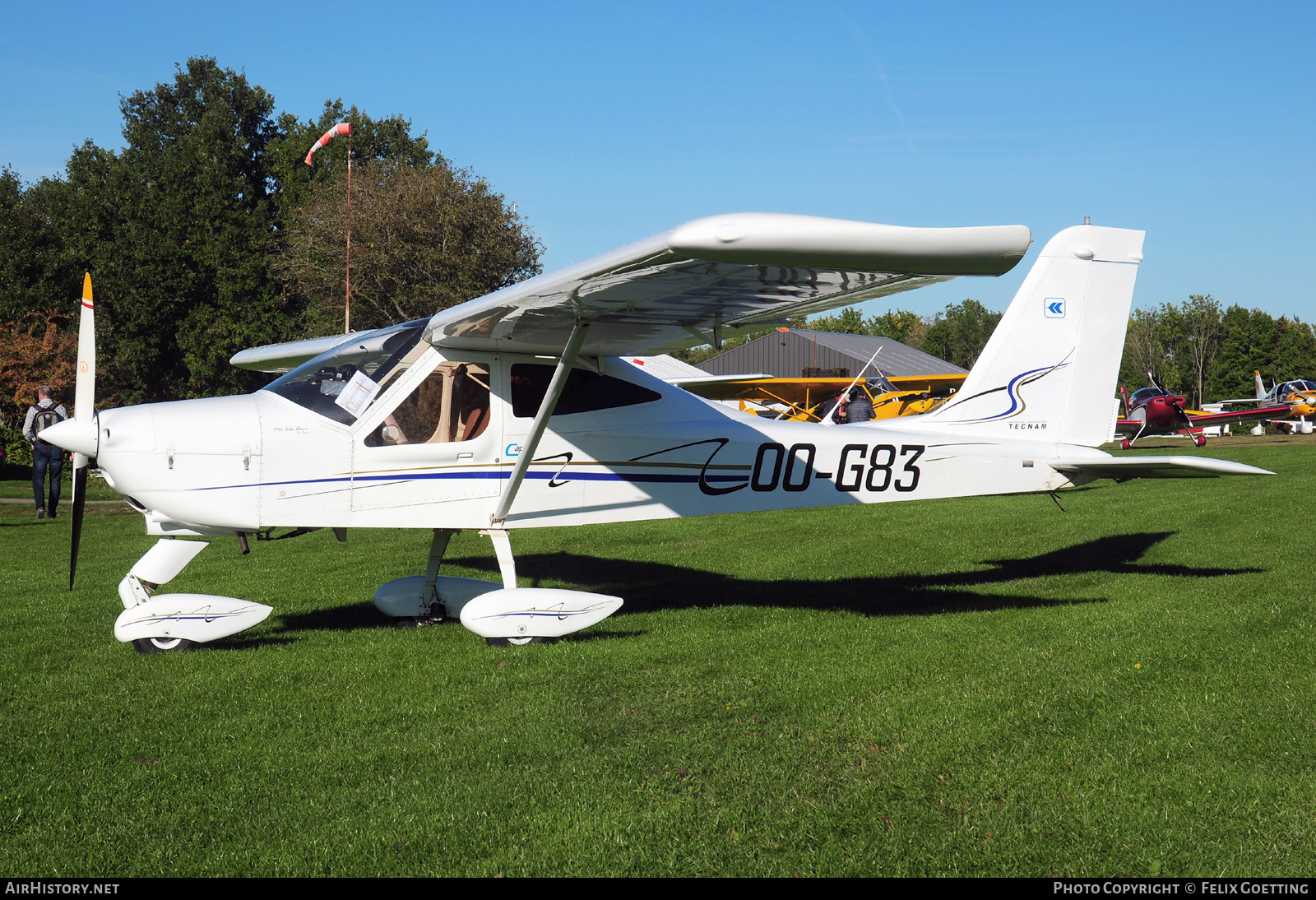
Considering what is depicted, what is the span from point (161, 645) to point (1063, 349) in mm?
7588

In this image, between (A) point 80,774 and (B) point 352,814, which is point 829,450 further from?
(A) point 80,774

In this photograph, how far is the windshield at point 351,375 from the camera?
6703mm

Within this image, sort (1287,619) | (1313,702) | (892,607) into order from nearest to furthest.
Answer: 1. (1313,702)
2. (1287,619)
3. (892,607)

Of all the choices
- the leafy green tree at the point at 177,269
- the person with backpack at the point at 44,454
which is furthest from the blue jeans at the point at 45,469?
the leafy green tree at the point at 177,269

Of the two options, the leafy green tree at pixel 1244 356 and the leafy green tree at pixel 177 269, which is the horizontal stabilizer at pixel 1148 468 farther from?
the leafy green tree at pixel 1244 356

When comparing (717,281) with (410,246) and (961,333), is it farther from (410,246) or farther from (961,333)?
(961,333)

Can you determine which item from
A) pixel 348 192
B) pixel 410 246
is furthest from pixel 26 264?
pixel 348 192

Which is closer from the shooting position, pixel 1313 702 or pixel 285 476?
pixel 1313 702

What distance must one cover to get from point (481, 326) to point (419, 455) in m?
1.06

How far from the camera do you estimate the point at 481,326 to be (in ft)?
21.6

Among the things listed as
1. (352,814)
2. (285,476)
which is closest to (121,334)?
(285,476)

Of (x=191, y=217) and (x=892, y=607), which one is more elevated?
(x=191, y=217)

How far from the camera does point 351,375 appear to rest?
22.5ft

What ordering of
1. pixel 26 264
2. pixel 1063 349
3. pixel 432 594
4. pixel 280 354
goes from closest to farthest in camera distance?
pixel 432 594 < pixel 1063 349 < pixel 280 354 < pixel 26 264
